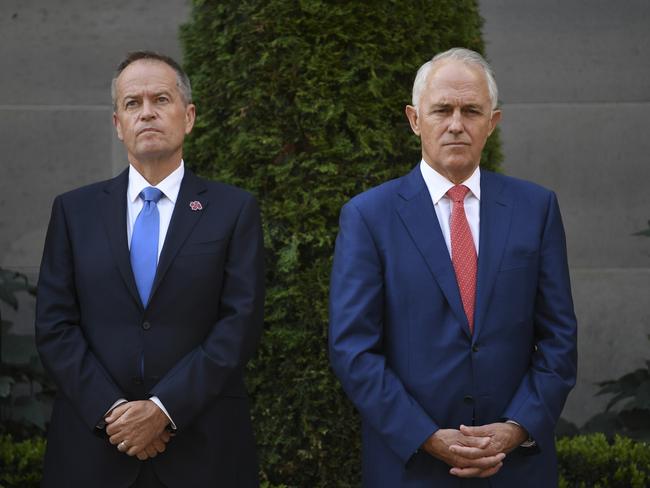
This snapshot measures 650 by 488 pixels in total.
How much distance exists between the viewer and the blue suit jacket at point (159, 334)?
3.44 metres

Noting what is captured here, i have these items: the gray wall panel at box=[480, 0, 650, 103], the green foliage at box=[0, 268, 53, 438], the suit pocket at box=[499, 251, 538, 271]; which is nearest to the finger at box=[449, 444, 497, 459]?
the suit pocket at box=[499, 251, 538, 271]

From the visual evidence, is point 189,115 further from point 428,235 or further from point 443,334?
point 443,334

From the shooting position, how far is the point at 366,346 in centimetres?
333

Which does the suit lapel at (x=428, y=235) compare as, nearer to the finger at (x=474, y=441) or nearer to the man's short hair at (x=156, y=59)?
the finger at (x=474, y=441)

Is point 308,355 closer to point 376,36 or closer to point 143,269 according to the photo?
point 143,269

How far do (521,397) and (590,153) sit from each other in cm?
393

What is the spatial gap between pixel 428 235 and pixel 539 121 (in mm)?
3769

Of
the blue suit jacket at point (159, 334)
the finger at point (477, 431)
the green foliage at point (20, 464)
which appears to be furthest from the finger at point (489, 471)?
the green foliage at point (20, 464)

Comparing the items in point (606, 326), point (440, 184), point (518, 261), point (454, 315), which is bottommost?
point (606, 326)

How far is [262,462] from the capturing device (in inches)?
A: 177

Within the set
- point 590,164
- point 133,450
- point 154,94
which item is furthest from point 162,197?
point 590,164

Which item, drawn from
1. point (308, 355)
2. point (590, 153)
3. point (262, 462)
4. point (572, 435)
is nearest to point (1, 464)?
point (262, 462)

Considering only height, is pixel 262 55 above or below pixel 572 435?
above

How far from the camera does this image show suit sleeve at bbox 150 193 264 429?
11.1 feet
